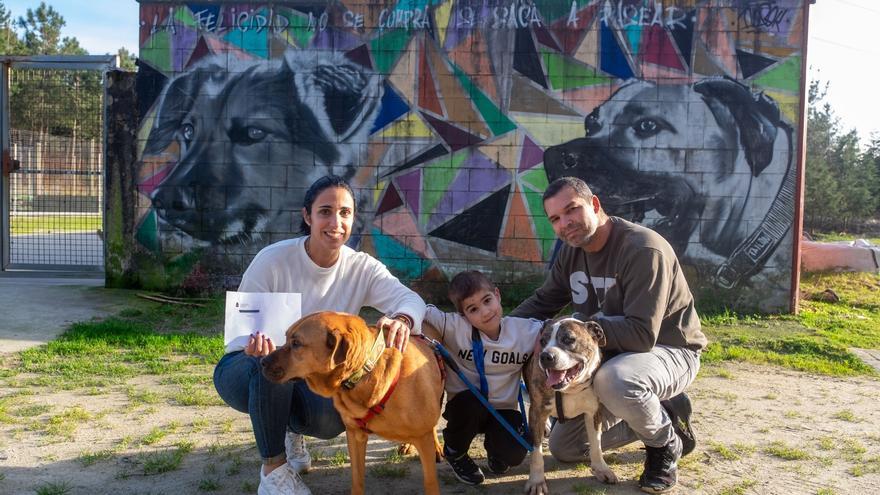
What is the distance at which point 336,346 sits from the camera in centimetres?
291

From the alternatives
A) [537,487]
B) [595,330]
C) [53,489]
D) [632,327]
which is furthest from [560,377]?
[53,489]

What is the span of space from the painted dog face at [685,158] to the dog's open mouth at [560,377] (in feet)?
18.6

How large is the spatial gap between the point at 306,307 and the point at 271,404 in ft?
1.81

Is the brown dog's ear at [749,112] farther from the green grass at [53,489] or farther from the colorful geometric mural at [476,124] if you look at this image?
the green grass at [53,489]

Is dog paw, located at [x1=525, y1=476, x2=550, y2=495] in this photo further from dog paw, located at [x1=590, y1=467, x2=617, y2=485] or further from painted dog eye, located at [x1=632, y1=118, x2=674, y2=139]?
painted dog eye, located at [x1=632, y1=118, x2=674, y2=139]

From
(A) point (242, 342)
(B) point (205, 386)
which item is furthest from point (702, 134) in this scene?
(A) point (242, 342)

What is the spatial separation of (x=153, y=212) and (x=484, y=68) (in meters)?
4.58

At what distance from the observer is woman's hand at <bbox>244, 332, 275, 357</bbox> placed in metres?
3.15

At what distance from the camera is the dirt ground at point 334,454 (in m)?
3.65

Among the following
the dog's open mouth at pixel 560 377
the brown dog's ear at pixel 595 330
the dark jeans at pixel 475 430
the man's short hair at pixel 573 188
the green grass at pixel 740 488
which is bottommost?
the green grass at pixel 740 488

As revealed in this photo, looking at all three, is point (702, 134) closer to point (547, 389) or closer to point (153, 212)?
point (547, 389)

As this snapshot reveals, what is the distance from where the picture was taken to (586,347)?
11.3 feet

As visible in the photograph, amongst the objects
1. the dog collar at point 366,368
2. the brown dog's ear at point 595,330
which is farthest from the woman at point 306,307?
the brown dog's ear at point 595,330

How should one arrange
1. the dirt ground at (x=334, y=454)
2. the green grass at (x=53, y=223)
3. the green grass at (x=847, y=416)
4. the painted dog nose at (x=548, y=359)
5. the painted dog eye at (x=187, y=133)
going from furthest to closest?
the green grass at (x=53, y=223)
the painted dog eye at (x=187, y=133)
the green grass at (x=847, y=416)
the dirt ground at (x=334, y=454)
the painted dog nose at (x=548, y=359)
